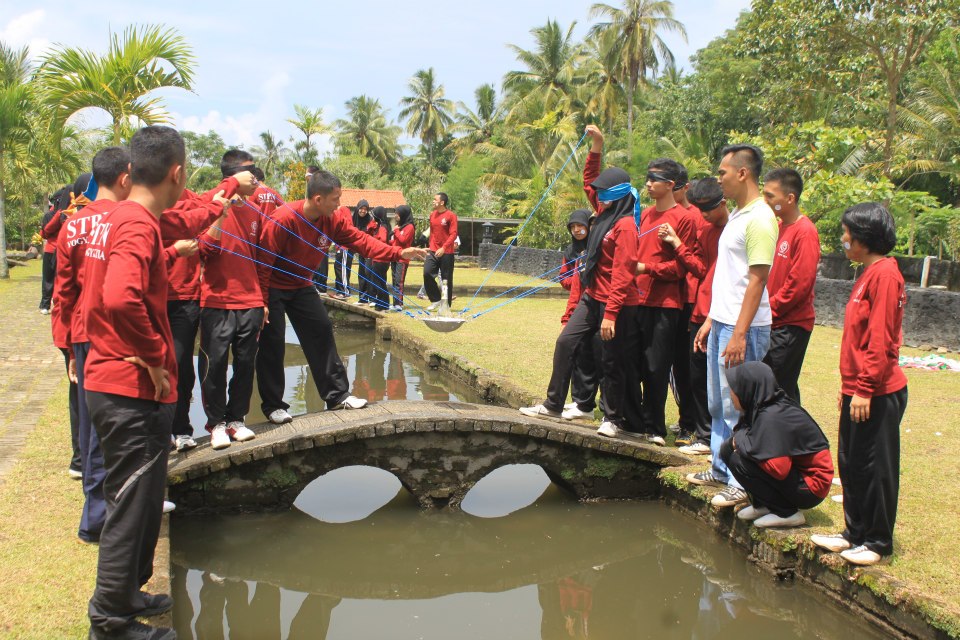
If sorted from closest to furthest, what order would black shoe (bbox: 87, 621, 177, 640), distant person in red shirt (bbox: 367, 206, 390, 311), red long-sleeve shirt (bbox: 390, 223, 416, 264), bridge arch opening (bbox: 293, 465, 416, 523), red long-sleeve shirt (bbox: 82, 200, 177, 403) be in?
red long-sleeve shirt (bbox: 82, 200, 177, 403) < black shoe (bbox: 87, 621, 177, 640) < bridge arch opening (bbox: 293, 465, 416, 523) < red long-sleeve shirt (bbox: 390, 223, 416, 264) < distant person in red shirt (bbox: 367, 206, 390, 311)

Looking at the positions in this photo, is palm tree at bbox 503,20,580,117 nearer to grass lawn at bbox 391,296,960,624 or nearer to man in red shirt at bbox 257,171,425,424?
grass lawn at bbox 391,296,960,624

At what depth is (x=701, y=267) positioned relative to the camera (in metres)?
6.05

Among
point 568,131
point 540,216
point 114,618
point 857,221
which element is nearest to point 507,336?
point 857,221

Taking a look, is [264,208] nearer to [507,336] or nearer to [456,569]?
[456,569]

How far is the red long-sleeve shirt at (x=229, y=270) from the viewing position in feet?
17.6

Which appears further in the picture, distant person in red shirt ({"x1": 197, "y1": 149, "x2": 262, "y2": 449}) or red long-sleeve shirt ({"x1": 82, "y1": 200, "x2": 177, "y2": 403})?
distant person in red shirt ({"x1": 197, "y1": 149, "x2": 262, "y2": 449})

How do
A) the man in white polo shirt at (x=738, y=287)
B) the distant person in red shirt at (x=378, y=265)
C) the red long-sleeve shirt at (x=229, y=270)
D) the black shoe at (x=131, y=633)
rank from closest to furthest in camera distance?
the black shoe at (x=131, y=633), the man in white polo shirt at (x=738, y=287), the red long-sleeve shirt at (x=229, y=270), the distant person in red shirt at (x=378, y=265)

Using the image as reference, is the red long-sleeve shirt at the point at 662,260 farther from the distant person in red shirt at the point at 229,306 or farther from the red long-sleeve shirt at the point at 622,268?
the distant person in red shirt at the point at 229,306

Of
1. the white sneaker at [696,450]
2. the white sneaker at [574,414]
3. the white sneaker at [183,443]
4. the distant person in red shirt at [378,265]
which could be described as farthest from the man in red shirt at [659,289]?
the distant person in red shirt at [378,265]

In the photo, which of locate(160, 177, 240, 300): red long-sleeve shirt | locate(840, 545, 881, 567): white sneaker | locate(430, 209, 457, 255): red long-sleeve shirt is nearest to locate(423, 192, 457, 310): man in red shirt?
locate(430, 209, 457, 255): red long-sleeve shirt

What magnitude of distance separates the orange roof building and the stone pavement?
29888 millimetres

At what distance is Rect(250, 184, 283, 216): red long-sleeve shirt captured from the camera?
5.79 m

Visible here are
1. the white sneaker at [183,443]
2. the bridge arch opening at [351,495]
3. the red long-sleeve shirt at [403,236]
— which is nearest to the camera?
the white sneaker at [183,443]

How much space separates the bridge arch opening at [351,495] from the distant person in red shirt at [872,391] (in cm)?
318
